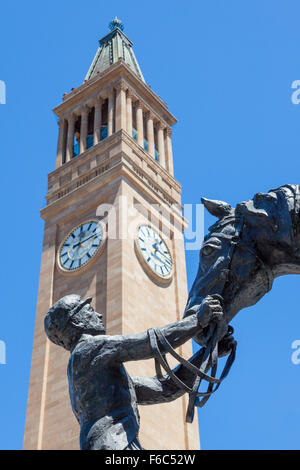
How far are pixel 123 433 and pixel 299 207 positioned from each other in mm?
2057

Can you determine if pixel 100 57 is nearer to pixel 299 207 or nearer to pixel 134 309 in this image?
pixel 134 309

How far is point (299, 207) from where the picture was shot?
5.30 metres

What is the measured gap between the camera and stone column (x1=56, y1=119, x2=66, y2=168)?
3812 centimetres

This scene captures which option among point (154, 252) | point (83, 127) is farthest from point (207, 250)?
point (83, 127)

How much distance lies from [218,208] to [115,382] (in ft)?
5.34

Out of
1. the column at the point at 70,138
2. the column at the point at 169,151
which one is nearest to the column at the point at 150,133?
the column at the point at 169,151

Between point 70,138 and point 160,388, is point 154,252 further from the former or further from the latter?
point 160,388

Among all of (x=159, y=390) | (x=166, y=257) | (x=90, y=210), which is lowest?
(x=159, y=390)

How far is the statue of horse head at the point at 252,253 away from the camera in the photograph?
17.2 ft

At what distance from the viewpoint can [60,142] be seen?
39219 millimetres

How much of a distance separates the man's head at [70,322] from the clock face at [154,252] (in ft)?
84.2

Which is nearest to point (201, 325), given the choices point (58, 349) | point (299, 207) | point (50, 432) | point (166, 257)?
point (299, 207)

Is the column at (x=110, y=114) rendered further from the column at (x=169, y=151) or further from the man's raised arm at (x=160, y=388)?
the man's raised arm at (x=160, y=388)
